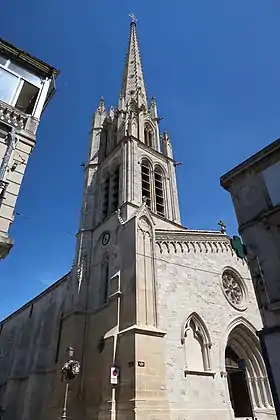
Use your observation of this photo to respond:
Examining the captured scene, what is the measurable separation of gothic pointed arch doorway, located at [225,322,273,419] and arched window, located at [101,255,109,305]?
7814mm

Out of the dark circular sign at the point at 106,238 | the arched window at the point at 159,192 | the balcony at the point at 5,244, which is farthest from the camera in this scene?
the arched window at the point at 159,192

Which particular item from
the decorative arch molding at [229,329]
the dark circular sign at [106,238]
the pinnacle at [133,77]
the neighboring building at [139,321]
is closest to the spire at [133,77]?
the pinnacle at [133,77]

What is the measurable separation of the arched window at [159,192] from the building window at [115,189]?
Result: 322cm

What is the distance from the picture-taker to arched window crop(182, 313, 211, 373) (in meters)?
14.8

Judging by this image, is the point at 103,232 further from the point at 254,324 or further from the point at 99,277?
the point at 254,324

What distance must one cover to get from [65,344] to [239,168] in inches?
535

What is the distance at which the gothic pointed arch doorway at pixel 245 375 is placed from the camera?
1625cm

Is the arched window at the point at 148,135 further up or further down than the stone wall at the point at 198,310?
further up

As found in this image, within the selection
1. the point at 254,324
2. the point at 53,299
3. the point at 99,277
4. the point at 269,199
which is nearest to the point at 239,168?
the point at 269,199

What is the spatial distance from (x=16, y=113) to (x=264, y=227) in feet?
27.3

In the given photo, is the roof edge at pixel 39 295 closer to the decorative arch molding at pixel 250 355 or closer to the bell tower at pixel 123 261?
the bell tower at pixel 123 261

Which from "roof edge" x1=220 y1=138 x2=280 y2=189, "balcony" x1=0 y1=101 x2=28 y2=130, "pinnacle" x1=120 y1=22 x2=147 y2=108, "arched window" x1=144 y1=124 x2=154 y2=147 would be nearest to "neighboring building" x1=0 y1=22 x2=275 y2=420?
"arched window" x1=144 y1=124 x2=154 y2=147

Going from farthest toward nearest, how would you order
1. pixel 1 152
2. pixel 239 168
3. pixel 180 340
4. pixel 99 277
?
pixel 99 277 → pixel 180 340 → pixel 239 168 → pixel 1 152

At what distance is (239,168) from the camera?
9812 mm
